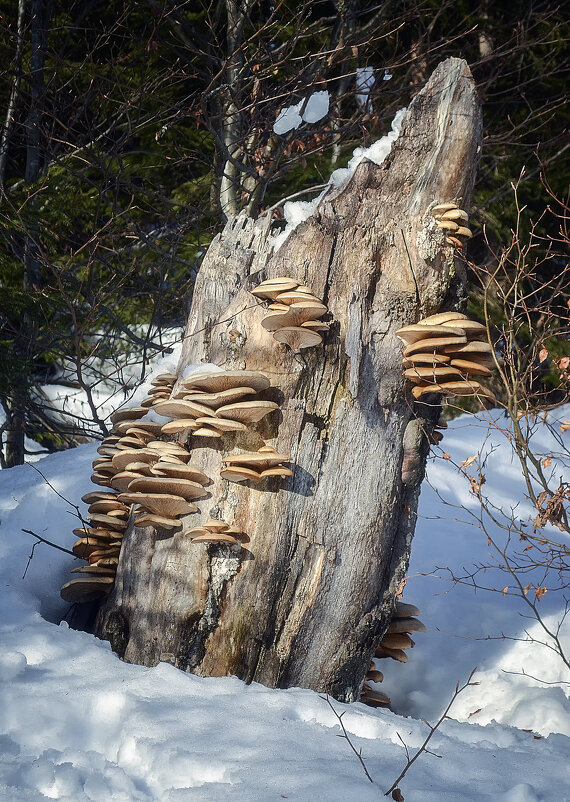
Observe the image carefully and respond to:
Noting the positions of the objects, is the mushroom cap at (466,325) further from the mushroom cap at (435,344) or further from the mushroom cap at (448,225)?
the mushroom cap at (448,225)

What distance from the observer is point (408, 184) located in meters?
3.08

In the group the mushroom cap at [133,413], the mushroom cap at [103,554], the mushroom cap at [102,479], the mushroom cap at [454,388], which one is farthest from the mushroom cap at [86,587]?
the mushroom cap at [454,388]

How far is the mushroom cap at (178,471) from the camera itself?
265 cm

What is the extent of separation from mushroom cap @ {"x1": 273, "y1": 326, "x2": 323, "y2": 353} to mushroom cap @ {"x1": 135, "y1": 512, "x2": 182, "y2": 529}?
3.16 feet

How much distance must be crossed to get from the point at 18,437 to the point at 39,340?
1376mm

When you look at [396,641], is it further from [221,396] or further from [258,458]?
[221,396]

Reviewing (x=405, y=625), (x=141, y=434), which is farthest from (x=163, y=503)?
(x=405, y=625)

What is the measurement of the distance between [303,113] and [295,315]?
15.4 ft

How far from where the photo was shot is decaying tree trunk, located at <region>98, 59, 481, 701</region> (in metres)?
2.73

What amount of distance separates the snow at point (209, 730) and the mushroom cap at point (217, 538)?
555 mm

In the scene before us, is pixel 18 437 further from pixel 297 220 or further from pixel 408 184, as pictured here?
pixel 408 184

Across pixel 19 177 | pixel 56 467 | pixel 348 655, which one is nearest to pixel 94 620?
pixel 348 655

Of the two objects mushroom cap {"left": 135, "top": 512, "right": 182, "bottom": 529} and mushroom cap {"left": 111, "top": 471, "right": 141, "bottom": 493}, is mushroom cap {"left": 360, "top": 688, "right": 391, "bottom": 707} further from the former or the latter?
mushroom cap {"left": 111, "top": 471, "right": 141, "bottom": 493}

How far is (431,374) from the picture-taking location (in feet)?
9.06
